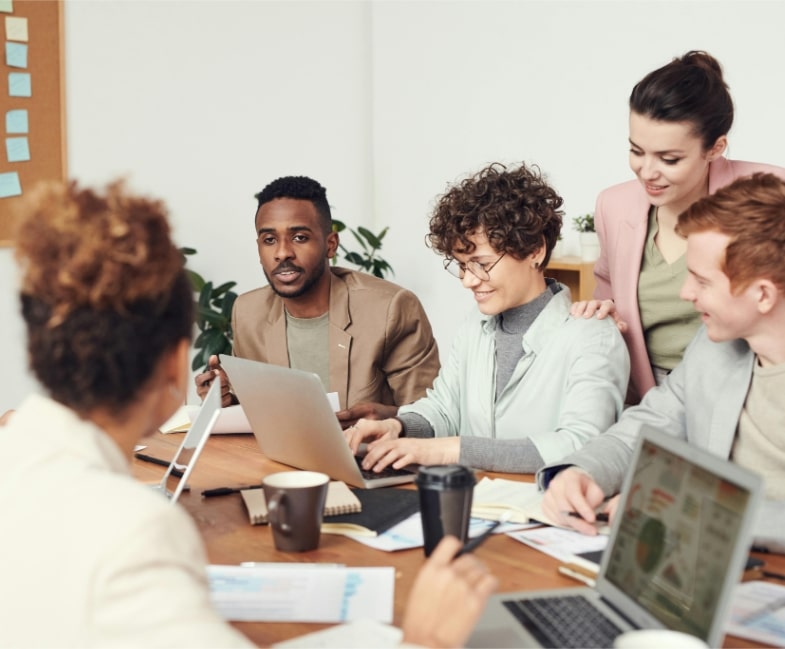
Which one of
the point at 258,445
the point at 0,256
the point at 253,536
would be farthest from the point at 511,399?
the point at 0,256

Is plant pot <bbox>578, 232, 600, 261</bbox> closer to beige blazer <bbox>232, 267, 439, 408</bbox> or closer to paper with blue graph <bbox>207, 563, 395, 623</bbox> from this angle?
beige blazer <bbox>232, 267, 439, 408</bbox>

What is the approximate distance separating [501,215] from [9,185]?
2.59 metres

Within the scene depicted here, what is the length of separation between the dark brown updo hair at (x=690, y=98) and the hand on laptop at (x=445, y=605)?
1513 mm

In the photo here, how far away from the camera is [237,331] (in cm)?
288

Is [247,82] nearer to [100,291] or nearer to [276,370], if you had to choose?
[276,370]

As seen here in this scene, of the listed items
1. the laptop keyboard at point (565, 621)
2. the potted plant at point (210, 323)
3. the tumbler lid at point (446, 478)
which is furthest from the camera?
the potted plant at point (210, 323)

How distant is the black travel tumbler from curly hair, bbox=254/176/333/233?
1.47 meters

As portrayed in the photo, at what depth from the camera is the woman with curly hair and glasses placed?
205 centimetres

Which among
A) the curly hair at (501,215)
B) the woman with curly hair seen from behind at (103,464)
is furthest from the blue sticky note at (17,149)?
the woman with curly hair seen from behind at (103,464)

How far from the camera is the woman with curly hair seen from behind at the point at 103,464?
2.82 ft

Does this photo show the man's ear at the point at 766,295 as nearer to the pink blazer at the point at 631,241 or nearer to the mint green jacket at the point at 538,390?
the mint green jacket at the point at 538,390

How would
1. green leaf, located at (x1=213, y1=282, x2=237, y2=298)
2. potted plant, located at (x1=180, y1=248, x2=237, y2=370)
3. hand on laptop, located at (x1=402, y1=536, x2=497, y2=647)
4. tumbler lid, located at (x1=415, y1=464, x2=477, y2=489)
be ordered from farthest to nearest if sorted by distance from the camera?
green leaf, located at (x1=213, y1=282, x2=237, y2=298)
potted plant, located at (x1=180, y1=248, x2=237, y2=370)
tumbler lid, located at (x1=415, y1=464, x2=477, y2=489)
hand on laptop, located at (x1=402, y1=536, x2=497, y2=647)

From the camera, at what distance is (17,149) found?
3.99 metres

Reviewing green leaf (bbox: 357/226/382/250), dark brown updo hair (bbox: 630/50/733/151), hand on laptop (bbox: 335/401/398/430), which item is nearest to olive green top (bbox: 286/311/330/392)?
hand on laptop (bbox: 335/401/398/430)
